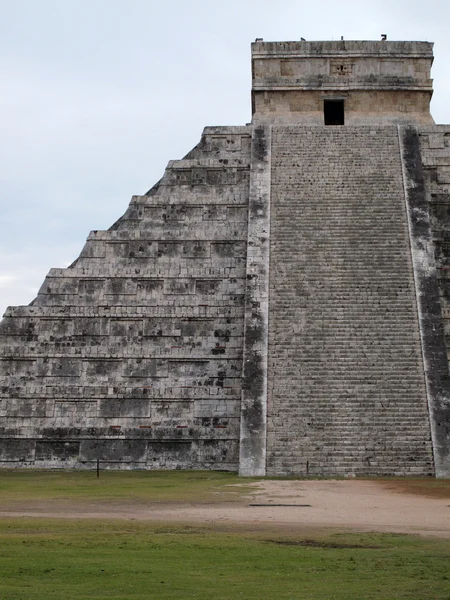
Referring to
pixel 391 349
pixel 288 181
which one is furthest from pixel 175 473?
pixel 288 181

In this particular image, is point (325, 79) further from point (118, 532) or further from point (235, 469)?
point (118, 532)

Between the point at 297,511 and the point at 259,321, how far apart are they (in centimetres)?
812

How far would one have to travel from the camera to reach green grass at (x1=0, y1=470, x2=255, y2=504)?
13.9 m

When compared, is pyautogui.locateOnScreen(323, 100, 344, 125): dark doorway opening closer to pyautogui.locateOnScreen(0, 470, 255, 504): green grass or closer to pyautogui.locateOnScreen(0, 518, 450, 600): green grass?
pyautogui.locateOnScreen(0, 470, 255, 504): green grass

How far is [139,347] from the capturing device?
21.1 metres

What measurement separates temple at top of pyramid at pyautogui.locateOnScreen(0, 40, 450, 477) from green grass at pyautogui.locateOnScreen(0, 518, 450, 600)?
7.78 meters

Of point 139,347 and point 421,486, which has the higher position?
point 139,347

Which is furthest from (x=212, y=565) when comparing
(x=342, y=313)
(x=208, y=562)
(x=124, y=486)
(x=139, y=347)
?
(x=139, y=347)

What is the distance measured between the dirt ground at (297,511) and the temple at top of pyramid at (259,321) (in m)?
3.30

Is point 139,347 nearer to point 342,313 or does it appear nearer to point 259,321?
point 259,321

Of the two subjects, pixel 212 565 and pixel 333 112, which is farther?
pixel 333 112

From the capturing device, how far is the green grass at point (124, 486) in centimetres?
1391

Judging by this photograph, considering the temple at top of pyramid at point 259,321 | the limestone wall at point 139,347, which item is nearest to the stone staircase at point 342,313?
the temple at top of pyramid at point 259,321

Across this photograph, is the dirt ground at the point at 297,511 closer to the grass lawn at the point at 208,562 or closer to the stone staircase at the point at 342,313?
the grass lawn at the point at 208,562
